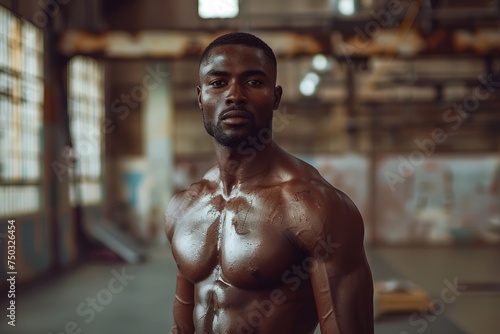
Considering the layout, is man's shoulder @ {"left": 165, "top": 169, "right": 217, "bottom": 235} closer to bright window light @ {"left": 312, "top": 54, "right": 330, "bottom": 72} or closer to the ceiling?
the ceiling

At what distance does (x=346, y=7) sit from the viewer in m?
4.78

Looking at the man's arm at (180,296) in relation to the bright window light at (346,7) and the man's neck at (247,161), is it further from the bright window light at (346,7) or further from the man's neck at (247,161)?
the bright window light at (346,7)

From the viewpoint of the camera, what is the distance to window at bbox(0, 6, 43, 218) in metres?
5.70

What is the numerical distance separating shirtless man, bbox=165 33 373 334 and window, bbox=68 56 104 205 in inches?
264

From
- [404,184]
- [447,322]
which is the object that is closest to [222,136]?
[447,322]

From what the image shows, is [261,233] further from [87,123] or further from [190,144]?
[190,144]

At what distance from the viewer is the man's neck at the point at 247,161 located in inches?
55.5

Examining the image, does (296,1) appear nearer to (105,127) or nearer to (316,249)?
(105,127)

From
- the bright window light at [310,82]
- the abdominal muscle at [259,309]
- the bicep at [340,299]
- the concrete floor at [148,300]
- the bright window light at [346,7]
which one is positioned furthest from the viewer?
the bright window light at [310,82]

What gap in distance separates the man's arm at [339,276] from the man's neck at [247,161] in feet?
0.79

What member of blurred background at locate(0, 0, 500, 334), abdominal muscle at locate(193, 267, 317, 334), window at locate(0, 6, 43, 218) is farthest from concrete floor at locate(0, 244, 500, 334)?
abdominal muscle at locate(193, 267, 317, 334)

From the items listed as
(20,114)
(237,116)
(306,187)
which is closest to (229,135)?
(237,116)

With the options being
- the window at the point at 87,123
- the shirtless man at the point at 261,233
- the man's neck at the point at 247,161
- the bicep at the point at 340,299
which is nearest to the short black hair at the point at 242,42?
the shirtless man at the point at 261,233

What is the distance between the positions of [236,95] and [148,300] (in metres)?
4.55
